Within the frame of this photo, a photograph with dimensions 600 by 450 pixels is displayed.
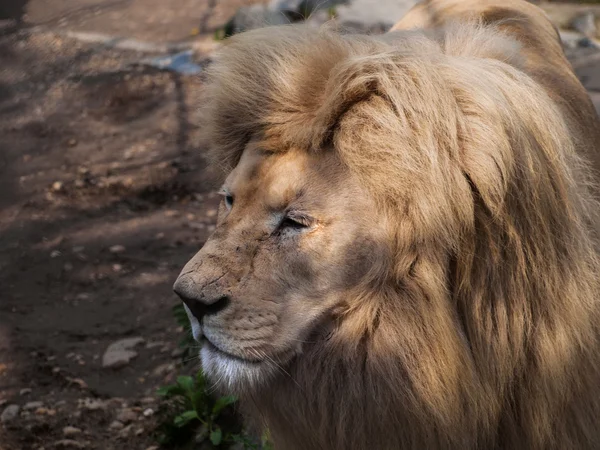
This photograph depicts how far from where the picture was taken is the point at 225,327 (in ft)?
5.56

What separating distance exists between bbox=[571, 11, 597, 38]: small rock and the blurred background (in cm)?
2

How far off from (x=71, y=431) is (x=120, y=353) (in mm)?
458

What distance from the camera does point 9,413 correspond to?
2.85 metres

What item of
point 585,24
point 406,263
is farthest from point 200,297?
point 585,24

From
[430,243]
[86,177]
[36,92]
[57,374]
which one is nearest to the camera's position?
[430,243]

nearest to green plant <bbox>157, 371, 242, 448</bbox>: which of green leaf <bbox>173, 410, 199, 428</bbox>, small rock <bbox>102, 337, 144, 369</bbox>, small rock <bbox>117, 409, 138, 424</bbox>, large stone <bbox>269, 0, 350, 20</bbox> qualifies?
green leaf <bbox>173, 410, 199, 428</bbox>

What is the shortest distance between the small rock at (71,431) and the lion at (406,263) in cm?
116

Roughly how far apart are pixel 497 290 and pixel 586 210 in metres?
0.29

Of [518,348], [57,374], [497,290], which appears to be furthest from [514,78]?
[57,374]

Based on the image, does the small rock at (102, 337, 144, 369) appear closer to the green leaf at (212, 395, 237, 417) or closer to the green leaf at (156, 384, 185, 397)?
the green leaf at (156, 384, 185, 397)

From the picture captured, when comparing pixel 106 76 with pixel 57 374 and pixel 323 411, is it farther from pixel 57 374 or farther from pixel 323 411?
pixel 323 411

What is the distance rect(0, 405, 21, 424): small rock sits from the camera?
2.82 meters

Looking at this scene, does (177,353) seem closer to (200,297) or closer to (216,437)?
(216,437)

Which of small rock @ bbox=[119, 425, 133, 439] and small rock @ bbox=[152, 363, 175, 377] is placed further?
small rock @ bbox=[152, 363, 175, 377]
